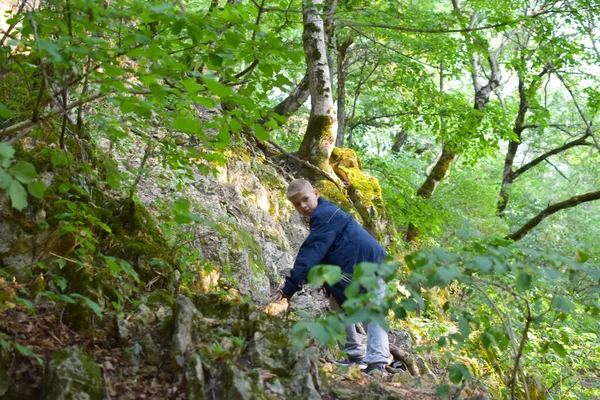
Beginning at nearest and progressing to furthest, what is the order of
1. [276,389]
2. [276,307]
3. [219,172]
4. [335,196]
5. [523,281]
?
[523,281], [276,389], [219,172], [276,307], [335,196]

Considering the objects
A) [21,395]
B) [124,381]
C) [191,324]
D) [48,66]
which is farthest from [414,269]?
[48,66]

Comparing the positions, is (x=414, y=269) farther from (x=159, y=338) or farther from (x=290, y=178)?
(x=290, y=178)

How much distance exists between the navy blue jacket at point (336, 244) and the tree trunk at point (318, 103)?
12.4 ft

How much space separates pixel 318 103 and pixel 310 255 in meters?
4.32

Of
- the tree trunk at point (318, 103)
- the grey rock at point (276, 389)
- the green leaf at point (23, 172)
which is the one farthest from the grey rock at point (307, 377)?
the tree trunk at point (318, 103)

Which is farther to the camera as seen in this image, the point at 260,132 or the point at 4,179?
the point at 260,132

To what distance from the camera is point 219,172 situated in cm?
410

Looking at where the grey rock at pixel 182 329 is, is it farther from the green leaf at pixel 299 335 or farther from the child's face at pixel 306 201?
the child's face at pixel 306 201

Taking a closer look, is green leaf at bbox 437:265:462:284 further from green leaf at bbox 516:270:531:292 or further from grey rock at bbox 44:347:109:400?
grey rock at bbox 44:347:109:400

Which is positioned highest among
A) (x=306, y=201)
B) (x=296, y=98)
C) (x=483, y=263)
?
(x=296, y=98)

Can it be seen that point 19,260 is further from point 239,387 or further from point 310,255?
point 310,255

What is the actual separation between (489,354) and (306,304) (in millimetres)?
2838

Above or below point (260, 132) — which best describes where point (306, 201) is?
below

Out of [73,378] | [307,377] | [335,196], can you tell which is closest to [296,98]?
[335,196]
